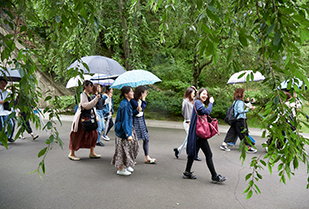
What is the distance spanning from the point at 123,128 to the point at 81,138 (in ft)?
5.28

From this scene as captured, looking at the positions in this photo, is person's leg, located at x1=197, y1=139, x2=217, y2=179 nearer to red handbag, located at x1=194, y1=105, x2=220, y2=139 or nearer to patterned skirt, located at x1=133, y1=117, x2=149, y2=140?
red handbag, located at x1=194, y1=105, x2=220, y2=139

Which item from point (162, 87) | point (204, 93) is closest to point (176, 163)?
point (204, 93)

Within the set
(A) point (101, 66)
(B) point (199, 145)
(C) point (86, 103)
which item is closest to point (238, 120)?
(B) point (199, 145)

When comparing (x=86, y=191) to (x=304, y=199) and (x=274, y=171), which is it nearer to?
(x=304, y=199)

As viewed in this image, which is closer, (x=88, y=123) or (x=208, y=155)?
(x=208, y=155)

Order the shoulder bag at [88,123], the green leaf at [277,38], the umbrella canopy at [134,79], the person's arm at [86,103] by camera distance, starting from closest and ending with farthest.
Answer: the green leaf at [277,38], the person's arm at [86,103], the shoulder bag at [88,123], the umbrella canopy at [134,79]

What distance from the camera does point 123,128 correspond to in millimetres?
5020

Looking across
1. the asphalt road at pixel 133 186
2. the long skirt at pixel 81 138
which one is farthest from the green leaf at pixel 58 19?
the long skirt at pixel 81 138

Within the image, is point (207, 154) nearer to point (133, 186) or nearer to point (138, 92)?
point (133, 186)

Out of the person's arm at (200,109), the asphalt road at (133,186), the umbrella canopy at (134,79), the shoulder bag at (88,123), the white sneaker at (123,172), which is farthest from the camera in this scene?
the umbrella canopy at (134,79)

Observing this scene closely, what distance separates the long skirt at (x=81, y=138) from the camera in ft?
19.9

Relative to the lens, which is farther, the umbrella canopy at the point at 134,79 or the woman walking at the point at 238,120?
the woman walking at the point at 238,120

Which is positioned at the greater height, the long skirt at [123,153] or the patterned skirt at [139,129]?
the patterned skirt at [139,129]

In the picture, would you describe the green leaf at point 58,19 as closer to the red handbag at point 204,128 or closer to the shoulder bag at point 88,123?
the red handbag at point 204,128
